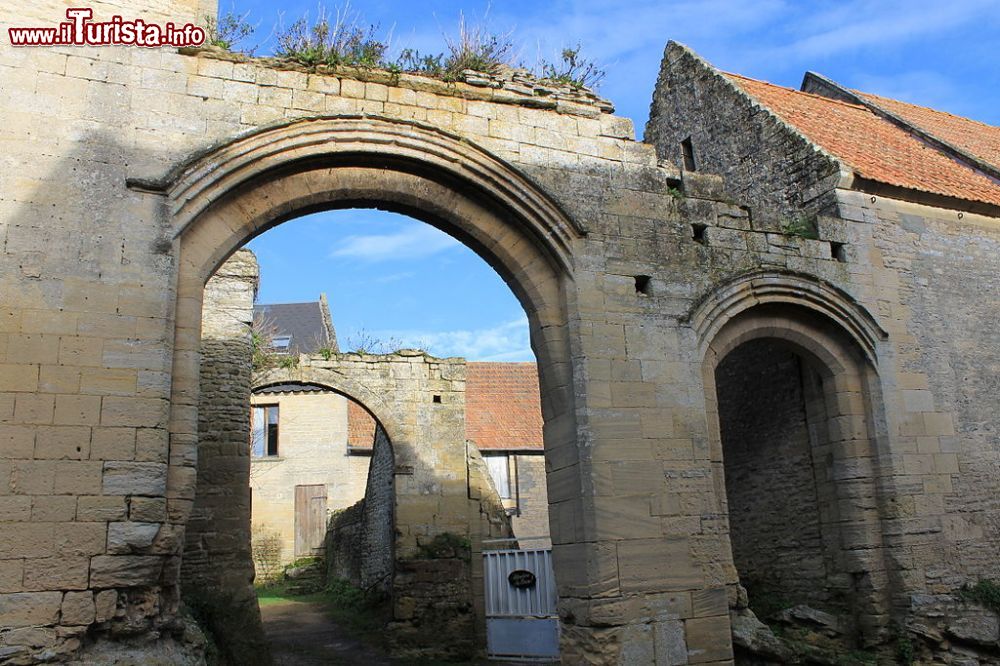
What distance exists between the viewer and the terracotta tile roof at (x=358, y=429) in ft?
72.0

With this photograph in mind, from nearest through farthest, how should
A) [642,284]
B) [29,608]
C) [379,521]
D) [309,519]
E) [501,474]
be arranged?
[29,608] < [642,284] < [379,521] < [501,474] < [309,519]

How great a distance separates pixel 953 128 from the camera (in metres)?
12.3

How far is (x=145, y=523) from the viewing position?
491 cm

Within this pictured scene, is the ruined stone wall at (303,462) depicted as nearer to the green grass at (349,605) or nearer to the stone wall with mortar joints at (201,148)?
the green grass at (349,605)

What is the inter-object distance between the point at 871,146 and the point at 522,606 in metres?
6.91

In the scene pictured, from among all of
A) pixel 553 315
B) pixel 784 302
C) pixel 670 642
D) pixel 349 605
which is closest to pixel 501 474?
pixel 349 605

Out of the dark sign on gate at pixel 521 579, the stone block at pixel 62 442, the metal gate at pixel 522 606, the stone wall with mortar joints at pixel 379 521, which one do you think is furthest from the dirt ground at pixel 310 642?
the stone block at pixel 62 442

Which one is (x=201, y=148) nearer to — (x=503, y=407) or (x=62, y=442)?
(x=62, y=442)

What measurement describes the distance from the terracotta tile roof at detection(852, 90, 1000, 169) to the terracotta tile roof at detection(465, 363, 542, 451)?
10458 mm

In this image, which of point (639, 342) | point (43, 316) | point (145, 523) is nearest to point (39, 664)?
point (145, 523)

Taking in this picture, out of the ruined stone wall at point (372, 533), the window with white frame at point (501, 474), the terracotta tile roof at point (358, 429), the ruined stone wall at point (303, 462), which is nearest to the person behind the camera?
the ruined stone wall at point (372, 533)

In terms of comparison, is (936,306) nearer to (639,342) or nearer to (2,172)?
(639,342)

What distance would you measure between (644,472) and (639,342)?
1.03 metres

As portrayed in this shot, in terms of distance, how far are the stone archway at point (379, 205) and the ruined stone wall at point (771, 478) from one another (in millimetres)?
2828
